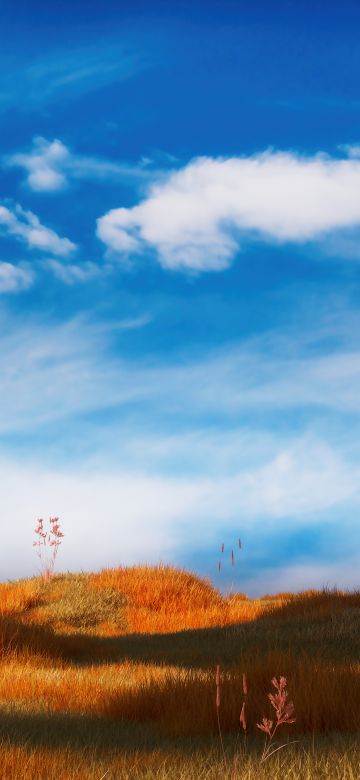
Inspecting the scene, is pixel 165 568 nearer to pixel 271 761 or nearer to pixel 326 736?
pixel 326 736

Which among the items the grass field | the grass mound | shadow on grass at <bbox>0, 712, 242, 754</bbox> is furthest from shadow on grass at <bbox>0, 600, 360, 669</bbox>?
shadow on grass at <bbox>0, 712, 242, 754</bbox>

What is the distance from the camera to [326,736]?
4379mm

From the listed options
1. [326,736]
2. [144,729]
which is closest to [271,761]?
[326,736]

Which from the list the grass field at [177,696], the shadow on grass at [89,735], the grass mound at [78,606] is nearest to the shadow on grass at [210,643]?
the grass field at [177,696]

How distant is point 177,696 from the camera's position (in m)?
5.08

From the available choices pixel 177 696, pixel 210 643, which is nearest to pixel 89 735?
pixel 177 696

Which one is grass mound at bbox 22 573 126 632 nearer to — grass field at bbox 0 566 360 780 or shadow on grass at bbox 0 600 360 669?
grass field at bbox 0 566 360 780

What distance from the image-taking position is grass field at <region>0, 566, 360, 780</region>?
3.45 meters

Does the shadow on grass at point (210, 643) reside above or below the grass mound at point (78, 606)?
below

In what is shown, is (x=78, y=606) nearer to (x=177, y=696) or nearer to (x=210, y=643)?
(x=210, y=643)

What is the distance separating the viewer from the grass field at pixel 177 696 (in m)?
3.45

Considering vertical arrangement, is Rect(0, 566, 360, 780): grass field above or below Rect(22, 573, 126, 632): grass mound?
below

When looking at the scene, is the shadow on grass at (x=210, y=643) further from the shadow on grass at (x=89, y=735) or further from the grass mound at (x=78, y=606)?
the shadow on grass at (x=89, y=735)

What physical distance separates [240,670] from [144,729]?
156cm
